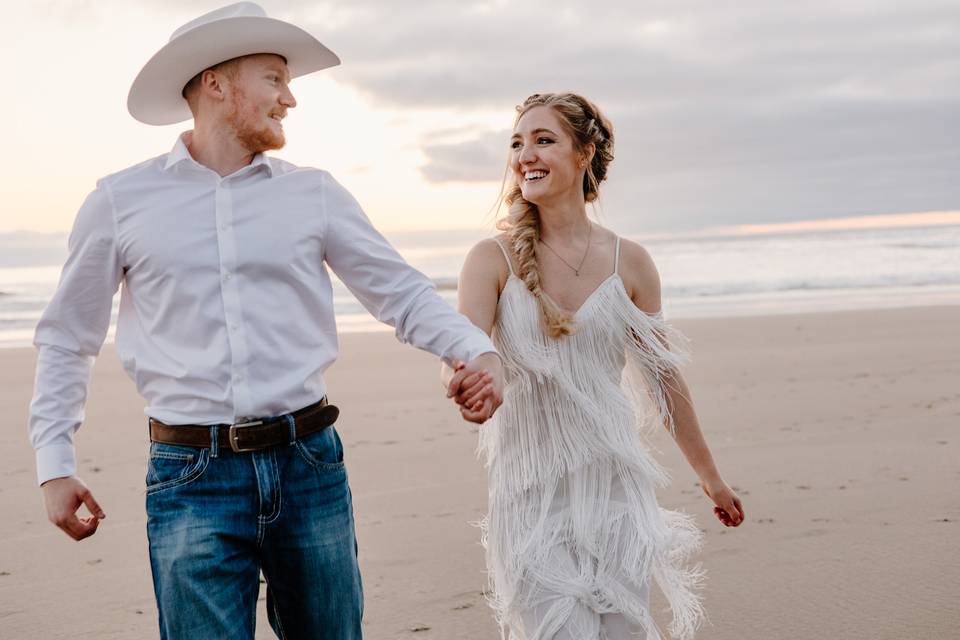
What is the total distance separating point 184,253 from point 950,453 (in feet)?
21.5

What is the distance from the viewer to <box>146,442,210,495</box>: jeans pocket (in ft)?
8.62

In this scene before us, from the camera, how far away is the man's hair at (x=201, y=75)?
281 centimetres

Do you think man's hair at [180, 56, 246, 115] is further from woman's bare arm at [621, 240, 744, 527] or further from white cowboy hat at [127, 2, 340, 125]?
woman's bare arm at [621, 240, 744, 527]

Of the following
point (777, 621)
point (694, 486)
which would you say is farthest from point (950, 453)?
point (777, 621)

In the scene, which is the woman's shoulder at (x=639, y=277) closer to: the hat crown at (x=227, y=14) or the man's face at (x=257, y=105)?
the man's face at (x=257, y=105)

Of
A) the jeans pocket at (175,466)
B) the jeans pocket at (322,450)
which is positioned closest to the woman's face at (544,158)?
the jeans pocket at (322,450)

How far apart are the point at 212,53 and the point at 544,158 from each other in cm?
120

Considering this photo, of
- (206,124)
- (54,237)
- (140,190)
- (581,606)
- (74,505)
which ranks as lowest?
(581,606)

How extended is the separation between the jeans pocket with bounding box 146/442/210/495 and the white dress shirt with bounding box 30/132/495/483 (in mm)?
75

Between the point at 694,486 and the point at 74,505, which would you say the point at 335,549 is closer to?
the point at 74,505

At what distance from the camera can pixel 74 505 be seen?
8.77 feet

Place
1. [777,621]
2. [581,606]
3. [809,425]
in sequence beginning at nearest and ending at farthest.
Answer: [581,606] → [777,621] → [809,425]

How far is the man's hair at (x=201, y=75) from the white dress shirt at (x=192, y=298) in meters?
0.16

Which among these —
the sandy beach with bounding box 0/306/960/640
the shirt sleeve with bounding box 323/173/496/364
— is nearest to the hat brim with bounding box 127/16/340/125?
the shirt sleeve with bounding box 323/173/496/364
